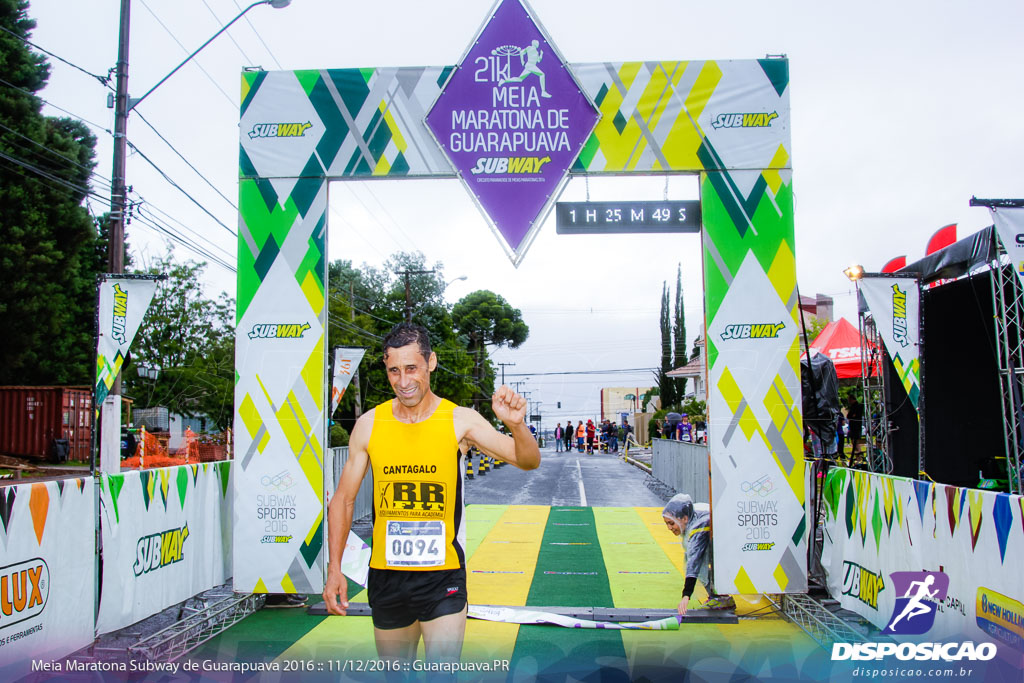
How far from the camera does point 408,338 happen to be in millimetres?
4223

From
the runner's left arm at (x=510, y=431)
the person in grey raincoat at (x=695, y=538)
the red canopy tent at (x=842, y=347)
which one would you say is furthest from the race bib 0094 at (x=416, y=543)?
the red canopy tent at (x=842, y=347)

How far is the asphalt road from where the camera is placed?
58.1 feet

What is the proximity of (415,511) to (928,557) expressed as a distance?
160 inches


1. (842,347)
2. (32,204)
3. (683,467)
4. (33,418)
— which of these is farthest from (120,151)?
(33,418)

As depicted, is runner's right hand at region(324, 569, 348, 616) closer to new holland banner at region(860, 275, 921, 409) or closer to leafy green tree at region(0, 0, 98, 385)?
new holland banner at region(860, 275, 921, 409)

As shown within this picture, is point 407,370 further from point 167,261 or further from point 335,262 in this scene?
point 335,262

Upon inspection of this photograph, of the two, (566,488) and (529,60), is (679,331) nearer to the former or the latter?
(566,488)

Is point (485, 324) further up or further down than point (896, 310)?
further up

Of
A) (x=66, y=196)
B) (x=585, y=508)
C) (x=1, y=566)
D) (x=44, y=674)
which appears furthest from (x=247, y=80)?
(x=66, y=196)

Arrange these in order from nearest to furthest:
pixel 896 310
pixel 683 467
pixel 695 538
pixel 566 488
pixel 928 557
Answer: pixel 928 557 < pixel 695 538 < pixel 896 310 < pixel 683 467 < pixel 566 488

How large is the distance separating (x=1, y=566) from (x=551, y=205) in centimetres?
532

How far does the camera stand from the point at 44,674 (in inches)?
211

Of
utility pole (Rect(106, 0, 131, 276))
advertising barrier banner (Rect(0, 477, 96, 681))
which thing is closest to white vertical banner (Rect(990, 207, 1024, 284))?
advertising barrier banner (Rect(0, 477, 96, 681))

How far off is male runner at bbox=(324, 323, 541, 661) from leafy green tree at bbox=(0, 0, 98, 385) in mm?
26101
